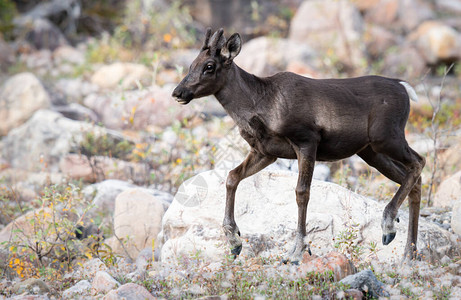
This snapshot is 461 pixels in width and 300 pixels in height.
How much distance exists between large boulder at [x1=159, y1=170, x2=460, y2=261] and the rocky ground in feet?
0.06

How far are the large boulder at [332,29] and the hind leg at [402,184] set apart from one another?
13955 mm

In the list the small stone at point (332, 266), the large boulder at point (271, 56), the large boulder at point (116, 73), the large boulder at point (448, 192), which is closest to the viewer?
the small stone at point (332, 266)

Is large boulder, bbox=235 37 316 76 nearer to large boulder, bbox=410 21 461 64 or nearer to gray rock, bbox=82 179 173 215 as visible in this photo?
large boulder, bbox=410 21 461 64

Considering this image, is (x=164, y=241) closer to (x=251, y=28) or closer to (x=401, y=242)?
(x=401, y=242)

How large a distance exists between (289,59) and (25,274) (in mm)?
13960

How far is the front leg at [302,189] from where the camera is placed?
6715 mm

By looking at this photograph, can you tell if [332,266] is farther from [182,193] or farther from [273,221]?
[182,193]

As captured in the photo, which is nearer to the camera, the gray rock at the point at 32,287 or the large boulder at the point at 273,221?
the gray rock at the point at 32,287

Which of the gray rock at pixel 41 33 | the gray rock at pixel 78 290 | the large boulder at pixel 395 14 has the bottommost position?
the gray rock at pixel 78 290

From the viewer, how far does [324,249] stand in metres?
7.58

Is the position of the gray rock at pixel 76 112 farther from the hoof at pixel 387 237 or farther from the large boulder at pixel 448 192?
the hoof at pixel 387 237

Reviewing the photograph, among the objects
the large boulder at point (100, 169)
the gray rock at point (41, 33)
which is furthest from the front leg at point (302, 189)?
the gray rock at point (41, 33)

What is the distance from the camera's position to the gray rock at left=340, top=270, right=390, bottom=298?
5855mm

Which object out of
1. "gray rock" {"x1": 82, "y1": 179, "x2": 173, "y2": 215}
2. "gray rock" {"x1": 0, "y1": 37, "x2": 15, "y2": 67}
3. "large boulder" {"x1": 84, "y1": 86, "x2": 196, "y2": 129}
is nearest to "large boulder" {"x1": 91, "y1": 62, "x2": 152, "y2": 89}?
"large boulder" {"x1": 84, "y1": 86, "x2": 196, "y2": 129}
